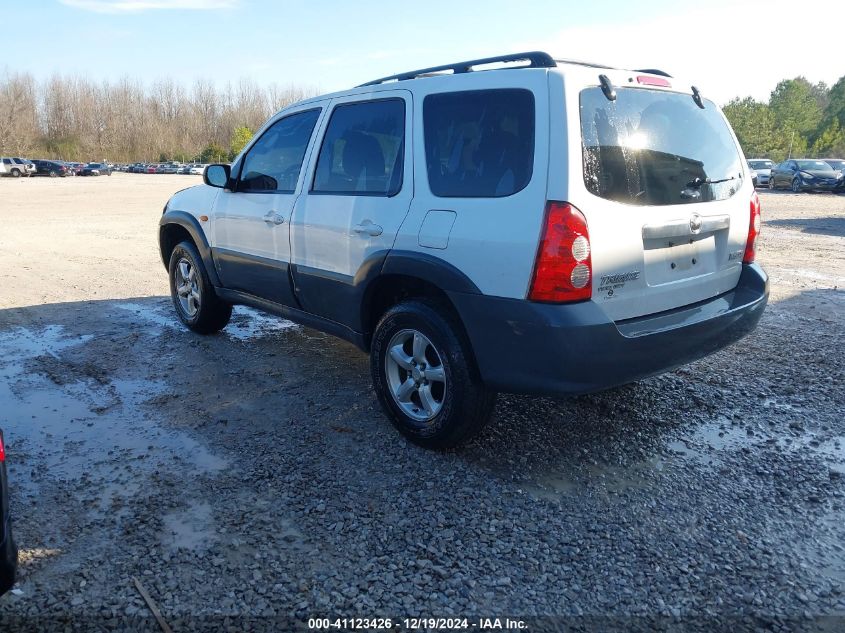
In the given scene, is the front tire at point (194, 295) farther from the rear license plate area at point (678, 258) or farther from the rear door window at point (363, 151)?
the rear license plate area at point (678, 258)

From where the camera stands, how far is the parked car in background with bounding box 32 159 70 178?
55969 millimetres

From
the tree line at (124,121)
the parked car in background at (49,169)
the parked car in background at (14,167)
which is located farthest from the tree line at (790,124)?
the parked car in background at (14,167)

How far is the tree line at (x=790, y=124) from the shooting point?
59.1 meters

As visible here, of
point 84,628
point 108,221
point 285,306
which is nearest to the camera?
point 84,628

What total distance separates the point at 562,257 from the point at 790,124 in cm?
7206

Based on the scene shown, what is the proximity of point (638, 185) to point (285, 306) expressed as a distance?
2.68 metres

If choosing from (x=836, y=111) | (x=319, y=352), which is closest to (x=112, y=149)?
(x=836, y=111)

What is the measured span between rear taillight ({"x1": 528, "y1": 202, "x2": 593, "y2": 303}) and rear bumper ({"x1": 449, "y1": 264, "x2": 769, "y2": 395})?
7 cm

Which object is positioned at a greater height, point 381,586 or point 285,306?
point 285,306

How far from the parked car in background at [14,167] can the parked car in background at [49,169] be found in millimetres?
2642

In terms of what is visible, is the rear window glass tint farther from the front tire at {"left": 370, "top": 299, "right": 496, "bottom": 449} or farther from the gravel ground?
the gravel ground

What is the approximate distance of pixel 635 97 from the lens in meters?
3.38

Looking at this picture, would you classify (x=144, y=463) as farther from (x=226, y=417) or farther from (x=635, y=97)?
(x=635, y=97)

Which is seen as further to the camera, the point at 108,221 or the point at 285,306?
the point at 108,221
